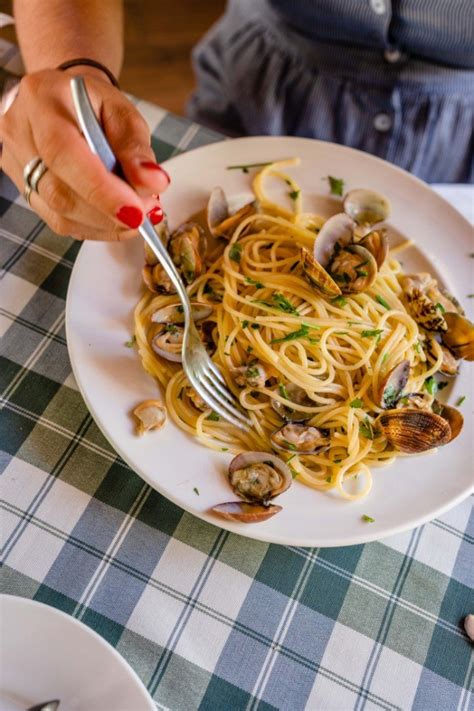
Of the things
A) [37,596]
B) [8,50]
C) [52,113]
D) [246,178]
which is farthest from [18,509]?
[8,50]

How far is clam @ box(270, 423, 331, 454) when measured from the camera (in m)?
1.46

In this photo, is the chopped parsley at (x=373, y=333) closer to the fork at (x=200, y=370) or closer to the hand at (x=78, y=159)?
the fork at (x=200, y=370)

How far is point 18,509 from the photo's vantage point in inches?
56.2

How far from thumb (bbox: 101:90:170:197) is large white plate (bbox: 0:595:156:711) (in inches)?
30.0

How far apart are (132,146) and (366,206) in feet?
2.29

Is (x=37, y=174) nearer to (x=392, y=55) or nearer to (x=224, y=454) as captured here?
(x=224, y=454)

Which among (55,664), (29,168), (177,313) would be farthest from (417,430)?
(29,168)

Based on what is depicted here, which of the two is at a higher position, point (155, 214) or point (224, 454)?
point (155, 214)

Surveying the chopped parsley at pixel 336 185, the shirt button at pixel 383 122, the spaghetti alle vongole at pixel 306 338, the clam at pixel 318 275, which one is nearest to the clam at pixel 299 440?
the spaghetti alle vongole at pixel 306 338

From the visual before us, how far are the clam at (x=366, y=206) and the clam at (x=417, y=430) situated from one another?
55cm

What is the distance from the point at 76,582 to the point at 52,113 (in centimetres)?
89

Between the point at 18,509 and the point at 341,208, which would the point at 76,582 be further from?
the point at 341,208

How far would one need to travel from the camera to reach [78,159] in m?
1.20

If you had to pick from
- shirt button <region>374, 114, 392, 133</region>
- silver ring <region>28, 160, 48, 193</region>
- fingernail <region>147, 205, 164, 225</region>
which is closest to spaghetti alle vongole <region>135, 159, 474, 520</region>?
fingernail <region>147, 205, 164, 225</region>
